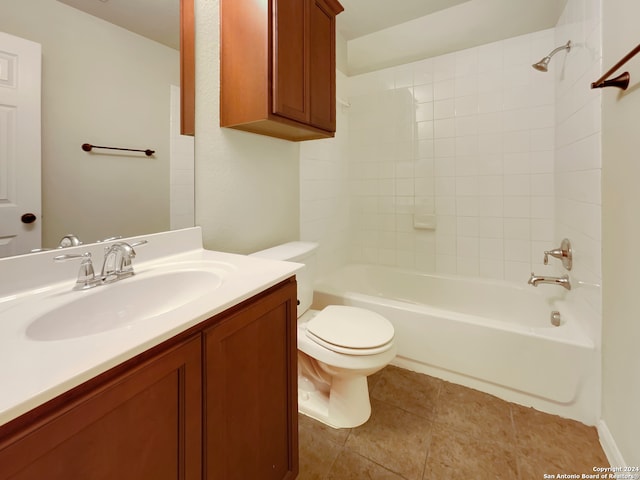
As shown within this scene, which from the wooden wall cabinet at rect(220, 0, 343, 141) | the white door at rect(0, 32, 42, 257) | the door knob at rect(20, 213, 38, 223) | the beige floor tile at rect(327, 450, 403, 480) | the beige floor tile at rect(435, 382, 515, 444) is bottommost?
the beige floor tile at rect(327, 450, 403, 480)

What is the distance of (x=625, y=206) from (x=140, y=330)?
5.10ft

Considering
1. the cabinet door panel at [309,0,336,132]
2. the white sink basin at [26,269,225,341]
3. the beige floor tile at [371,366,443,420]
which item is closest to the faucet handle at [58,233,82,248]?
the white sink basin at [26,269,225,341]

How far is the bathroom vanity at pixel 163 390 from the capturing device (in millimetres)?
427

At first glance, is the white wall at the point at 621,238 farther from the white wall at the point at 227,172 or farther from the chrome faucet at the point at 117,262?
the chrome faucet at the point at 117,262

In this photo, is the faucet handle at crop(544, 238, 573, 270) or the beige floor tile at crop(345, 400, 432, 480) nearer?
the beige floor tile at crop(345, 400, 432, 480)

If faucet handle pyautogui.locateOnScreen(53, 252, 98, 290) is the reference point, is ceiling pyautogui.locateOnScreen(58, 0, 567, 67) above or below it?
above

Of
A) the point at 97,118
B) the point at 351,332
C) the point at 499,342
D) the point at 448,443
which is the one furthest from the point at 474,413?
the point at 97,118

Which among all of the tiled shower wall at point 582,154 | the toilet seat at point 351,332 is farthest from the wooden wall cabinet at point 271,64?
the tiled shower wall at point 582,154

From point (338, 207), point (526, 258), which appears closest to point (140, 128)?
point (338, 207)

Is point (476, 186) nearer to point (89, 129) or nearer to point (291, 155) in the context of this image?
point (291, 155)

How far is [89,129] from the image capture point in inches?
38.4

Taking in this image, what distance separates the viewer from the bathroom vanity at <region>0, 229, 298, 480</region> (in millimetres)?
427

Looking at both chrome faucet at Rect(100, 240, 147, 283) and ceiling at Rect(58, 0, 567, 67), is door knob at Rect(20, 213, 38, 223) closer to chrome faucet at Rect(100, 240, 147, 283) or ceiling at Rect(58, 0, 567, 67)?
chrome faucet at Rect(100, 240, 147, 283)

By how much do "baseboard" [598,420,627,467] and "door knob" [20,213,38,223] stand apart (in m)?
2.16
